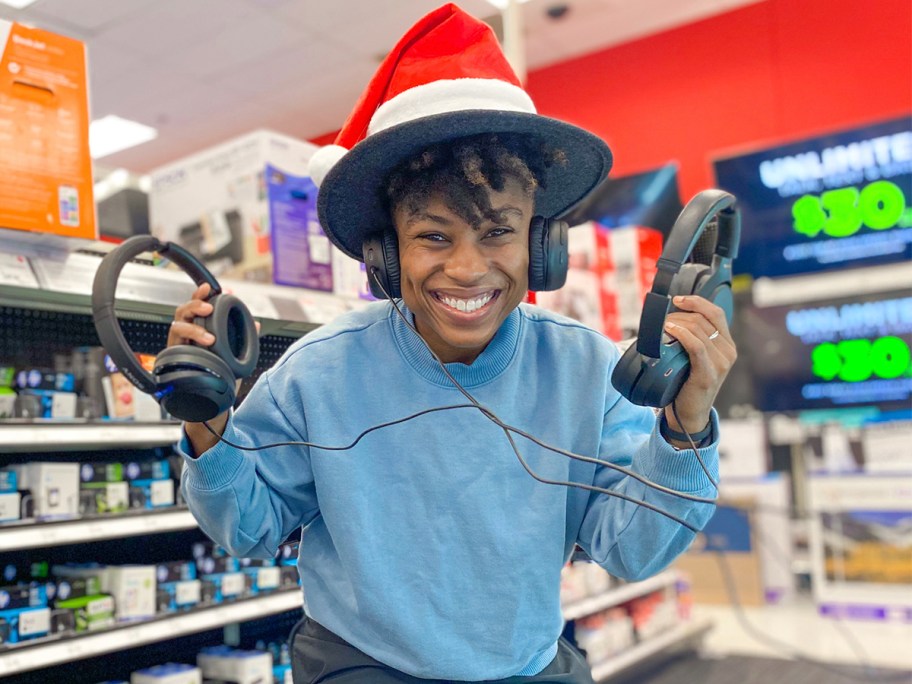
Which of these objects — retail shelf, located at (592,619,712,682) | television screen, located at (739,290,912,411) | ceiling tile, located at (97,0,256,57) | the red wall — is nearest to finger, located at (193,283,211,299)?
retail shelf, located at (592,619,712,682)

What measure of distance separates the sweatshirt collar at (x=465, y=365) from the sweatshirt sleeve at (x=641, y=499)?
0.18 meters

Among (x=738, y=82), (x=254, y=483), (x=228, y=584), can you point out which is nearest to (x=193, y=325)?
(x=254, y=483)

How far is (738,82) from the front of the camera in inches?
223

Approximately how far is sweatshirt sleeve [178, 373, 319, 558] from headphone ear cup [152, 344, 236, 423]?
0.11 m

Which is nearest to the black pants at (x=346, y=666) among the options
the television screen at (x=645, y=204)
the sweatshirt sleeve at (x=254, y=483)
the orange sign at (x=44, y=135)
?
the sweatshirt sleeve at (x=254, y=483)

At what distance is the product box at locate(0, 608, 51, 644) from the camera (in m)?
1.72

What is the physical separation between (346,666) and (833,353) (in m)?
3.21

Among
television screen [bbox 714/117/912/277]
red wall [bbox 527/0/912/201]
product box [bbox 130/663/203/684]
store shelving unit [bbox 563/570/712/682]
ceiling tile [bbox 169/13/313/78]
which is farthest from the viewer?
red wall [bbox 527/0/912/201]

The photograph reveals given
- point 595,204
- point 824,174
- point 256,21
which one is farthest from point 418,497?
point 256,21

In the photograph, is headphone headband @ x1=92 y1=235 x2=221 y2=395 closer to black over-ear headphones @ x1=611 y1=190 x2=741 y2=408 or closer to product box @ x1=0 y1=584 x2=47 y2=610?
black over-ear headphones @ x1=611 y1=190 x2=741 y2=408

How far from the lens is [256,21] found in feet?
14.8

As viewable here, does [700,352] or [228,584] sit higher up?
[700,352]

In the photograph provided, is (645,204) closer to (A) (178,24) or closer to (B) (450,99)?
(A) (178,24)

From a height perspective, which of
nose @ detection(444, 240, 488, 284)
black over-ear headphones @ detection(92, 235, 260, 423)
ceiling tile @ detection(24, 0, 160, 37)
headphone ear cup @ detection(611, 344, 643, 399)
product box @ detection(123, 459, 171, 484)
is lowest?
product box @ detection(123, 459, 171, 484)
